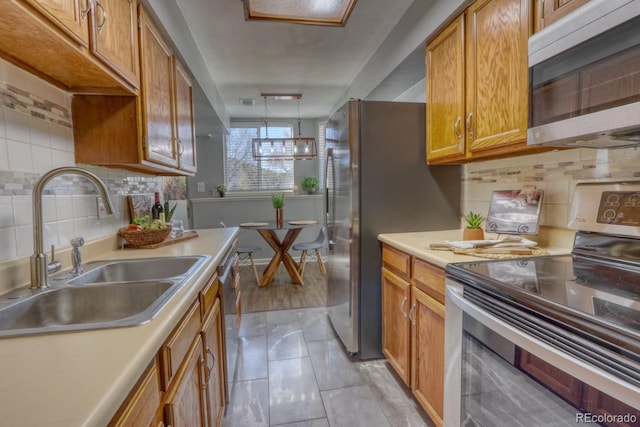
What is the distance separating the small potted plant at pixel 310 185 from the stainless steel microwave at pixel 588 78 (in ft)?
13.3

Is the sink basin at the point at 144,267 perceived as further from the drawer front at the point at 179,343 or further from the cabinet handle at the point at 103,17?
the cabinet handle at the point at 103,17

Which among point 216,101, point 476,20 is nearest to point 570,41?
point 476,20

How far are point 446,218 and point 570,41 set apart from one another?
1348mm

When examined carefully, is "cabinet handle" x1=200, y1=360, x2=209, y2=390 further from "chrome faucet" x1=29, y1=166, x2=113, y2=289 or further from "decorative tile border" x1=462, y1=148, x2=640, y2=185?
"decorative tile border" x1=462, y1=148, x2=640, y2=185

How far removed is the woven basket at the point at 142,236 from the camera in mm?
1747

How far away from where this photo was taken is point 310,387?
1.89 meters

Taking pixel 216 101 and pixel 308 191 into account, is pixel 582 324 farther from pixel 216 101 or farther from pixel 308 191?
pixel 308 191

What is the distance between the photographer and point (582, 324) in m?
0.72

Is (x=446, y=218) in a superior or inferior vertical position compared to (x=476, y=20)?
inferior

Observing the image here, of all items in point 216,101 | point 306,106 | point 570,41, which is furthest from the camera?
point 306,106

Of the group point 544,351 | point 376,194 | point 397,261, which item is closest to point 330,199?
point 376,194

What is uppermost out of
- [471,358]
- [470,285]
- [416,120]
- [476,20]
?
[476,20]

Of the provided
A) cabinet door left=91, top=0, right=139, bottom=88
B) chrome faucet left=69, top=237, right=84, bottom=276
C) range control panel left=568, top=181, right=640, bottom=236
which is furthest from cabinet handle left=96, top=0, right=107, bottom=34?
range control panel left=568, top=181, right=640, bottom=236

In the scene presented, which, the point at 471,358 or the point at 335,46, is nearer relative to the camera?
the point at 471,358
